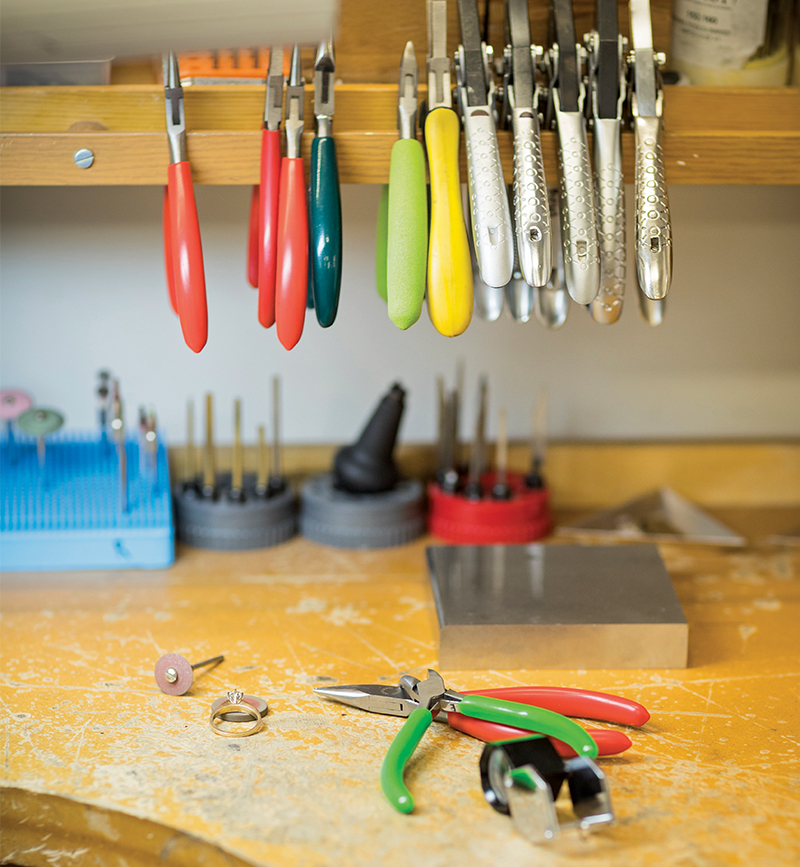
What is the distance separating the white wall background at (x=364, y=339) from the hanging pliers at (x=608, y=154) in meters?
0.36

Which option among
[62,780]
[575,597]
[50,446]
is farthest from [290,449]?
[62,780]

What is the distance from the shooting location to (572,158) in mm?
659

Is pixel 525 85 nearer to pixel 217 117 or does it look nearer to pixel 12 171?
pixel 217 117

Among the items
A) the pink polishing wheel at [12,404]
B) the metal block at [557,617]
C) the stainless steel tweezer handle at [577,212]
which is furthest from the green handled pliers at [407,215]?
the pink polishing wheel at [12,404]

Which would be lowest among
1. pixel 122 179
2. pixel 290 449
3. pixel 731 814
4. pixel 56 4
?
pixel 731 814

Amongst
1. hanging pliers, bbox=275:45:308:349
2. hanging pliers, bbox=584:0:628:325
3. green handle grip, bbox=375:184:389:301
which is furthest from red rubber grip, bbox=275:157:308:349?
hanging pliers, bbox=584:0:628:325

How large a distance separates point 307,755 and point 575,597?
28 centimetres

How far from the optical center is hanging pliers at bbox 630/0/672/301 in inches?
24.8

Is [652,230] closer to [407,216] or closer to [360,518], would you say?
[407,216]

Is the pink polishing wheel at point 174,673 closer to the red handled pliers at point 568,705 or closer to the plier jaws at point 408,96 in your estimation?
the red handled pliers at point 568,705

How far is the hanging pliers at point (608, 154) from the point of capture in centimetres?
68

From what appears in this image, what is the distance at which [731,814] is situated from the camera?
0.54 metres

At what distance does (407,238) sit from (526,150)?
0.36 ft

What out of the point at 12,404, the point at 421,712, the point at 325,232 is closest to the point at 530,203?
the point at 325,232
